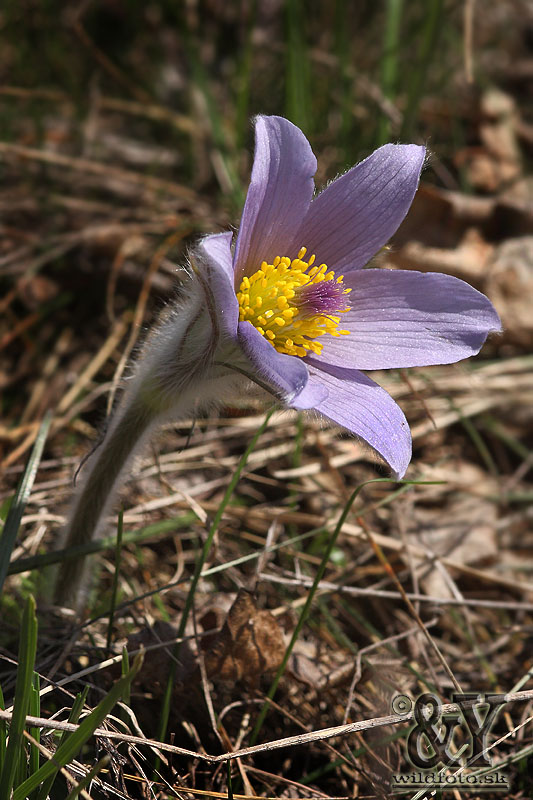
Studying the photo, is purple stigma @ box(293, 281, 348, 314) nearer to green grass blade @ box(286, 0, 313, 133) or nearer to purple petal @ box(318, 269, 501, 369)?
purple petal @ box(318, 269, 501, 369)

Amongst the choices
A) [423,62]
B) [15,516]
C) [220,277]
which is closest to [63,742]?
[15,516]

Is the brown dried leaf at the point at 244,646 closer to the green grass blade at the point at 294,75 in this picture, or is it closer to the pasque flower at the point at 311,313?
the pasque flower at the point at 311,313

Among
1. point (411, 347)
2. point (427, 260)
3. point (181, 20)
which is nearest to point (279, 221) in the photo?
point (411, 347)

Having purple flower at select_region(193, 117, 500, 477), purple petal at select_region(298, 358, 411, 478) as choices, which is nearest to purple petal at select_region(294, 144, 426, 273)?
purple flower at select_region(193, 117, 500, 477)

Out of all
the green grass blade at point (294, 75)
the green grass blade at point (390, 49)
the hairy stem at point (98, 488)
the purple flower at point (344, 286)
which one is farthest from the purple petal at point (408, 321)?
the green grass blade at point (390, 49)

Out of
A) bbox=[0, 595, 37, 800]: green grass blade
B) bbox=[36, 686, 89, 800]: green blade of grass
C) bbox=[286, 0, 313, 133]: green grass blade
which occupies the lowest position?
bbox=[36, 686, 89, 800]: green blade of grass
